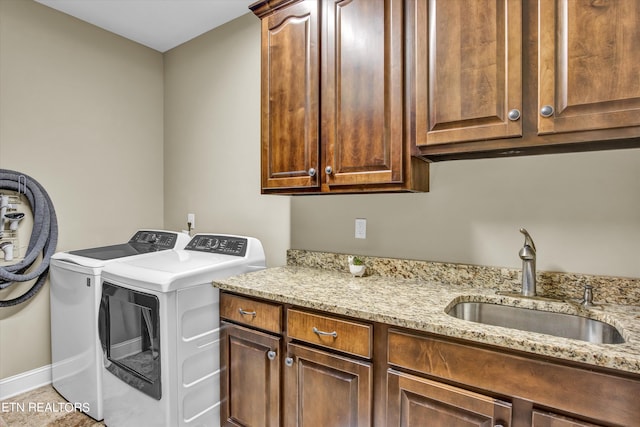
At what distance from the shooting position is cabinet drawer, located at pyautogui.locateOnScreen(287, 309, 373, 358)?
1.30m

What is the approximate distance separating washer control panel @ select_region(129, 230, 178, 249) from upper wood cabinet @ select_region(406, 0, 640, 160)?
1.92m

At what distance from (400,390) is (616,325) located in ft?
2.45

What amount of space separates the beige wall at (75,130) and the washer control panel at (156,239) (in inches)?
8.6

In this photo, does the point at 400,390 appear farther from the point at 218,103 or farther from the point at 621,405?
the point at 218,103

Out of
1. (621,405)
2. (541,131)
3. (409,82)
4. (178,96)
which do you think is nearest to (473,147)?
(541,131)

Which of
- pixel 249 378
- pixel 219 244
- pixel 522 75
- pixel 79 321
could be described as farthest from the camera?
pixel 219 244

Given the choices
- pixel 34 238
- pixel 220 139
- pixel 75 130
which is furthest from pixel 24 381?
pixel 220 139

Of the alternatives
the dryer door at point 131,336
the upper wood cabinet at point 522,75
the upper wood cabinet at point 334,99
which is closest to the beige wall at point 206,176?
the upper wood cabinet at point 522,75

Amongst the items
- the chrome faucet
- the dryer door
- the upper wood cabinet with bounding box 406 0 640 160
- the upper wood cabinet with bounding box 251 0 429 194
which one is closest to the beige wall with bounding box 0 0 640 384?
the chrome faucet

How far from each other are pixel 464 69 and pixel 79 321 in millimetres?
2470

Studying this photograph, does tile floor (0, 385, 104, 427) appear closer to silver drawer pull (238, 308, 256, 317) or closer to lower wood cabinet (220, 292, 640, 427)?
lower wood cabinet (220, 292, 640, 427)

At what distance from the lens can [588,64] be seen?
1.12 metres

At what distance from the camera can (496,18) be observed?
1.25m

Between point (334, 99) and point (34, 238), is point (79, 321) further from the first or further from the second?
point (334, 99)
